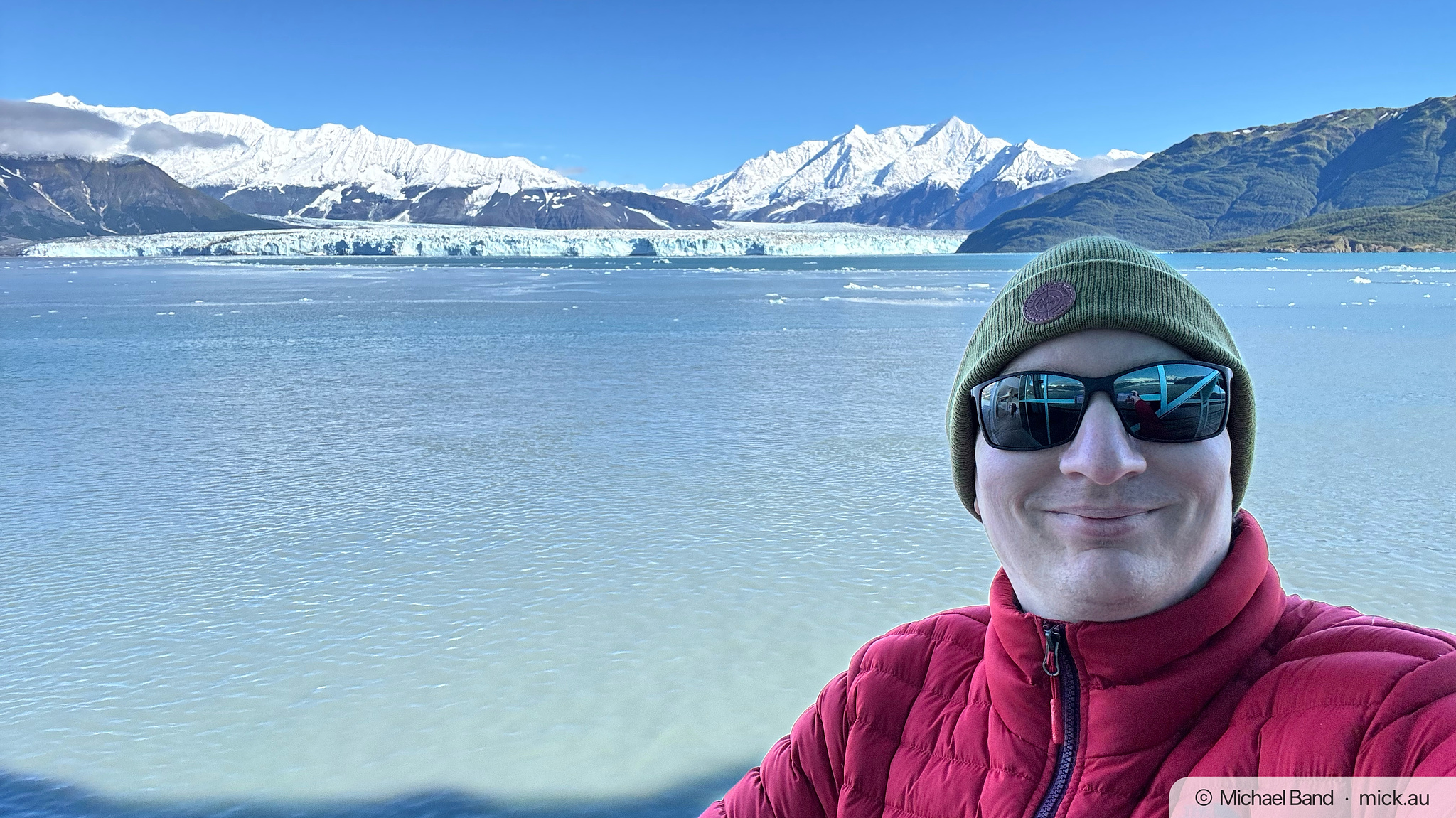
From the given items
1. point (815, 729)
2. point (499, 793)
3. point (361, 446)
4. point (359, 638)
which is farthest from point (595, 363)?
point (815, 729)

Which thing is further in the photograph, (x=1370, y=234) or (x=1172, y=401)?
(x=1370, y=234)

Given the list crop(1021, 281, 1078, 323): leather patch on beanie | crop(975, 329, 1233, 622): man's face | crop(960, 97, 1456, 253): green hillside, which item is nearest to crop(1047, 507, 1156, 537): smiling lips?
crop(975, 329, 1233, 622): man's face

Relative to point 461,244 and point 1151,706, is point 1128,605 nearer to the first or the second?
point 1151,706

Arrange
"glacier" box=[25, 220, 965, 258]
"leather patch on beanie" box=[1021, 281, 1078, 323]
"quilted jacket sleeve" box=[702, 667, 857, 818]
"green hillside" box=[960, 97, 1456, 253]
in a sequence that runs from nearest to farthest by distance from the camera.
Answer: "leather patch on beanie" box=[1021, 281, 1078, 323]
"quilted jacket sleeve" box=[702, 667, 857, 818]
"glacier" box=[25, 220, 965, 258]
"green hillside" box=[960, 97, 1456, 253]

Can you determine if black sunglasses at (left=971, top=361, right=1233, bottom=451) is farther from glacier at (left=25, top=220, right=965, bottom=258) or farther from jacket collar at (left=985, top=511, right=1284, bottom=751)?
glacier at (left=25, top=220, right=965, bottom=258)

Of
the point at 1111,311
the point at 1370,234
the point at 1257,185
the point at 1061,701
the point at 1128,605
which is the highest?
the point at 1257,185

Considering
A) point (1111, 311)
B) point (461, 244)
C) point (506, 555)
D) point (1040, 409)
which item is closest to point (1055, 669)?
point (1040, 409)

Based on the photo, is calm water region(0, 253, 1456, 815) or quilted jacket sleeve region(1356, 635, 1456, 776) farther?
calm water region(0, 253, 1456, 815)

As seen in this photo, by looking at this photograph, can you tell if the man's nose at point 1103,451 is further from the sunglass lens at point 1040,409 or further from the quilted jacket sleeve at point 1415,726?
the quilted jacket sleeve at point 1415,726
